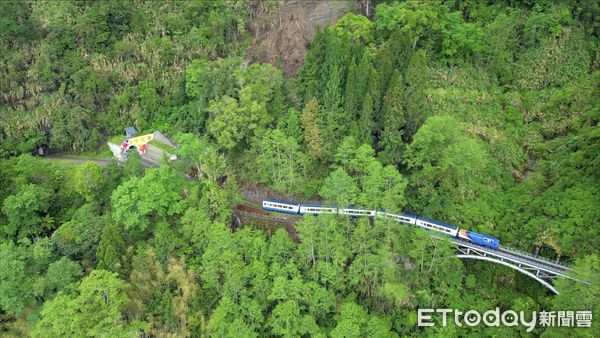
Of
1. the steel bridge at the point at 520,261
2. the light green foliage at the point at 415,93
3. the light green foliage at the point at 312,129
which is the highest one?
the light green foliage at the point at 415,93

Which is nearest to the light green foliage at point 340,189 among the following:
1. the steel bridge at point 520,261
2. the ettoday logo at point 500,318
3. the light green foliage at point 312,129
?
the light green foliage at point 312,129

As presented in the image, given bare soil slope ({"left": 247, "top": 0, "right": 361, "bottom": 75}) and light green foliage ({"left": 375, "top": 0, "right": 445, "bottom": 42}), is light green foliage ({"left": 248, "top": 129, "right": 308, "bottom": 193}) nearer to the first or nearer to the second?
bare soil slope ({"left": 247, "top": 0, "right": 361, "bottom": 75})

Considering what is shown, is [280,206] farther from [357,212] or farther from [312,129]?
[312,129]

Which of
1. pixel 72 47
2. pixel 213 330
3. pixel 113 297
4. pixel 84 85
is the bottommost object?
pixel 213 330

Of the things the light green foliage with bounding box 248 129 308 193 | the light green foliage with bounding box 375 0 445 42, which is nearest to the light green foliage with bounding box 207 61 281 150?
the light green foliage with bounding box 248 129 308 193

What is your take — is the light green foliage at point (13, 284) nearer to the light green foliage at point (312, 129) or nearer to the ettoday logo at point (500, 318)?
the light green foliage at point (312, 129)

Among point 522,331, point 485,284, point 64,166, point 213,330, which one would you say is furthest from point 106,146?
point 522,331

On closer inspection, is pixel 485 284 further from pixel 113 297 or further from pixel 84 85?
pixel 84 85
